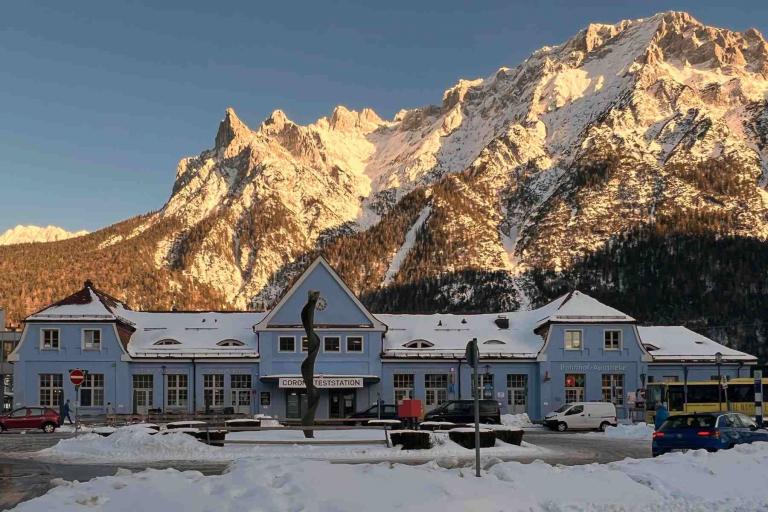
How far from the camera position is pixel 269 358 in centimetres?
6838

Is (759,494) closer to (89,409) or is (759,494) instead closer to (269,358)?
(269,358)

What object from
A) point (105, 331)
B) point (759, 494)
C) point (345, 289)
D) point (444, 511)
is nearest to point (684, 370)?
point (345, 289)

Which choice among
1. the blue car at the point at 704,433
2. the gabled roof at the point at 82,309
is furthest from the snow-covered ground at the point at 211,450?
the gabled roof at the point at 82,309

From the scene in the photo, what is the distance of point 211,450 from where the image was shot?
3428 cm

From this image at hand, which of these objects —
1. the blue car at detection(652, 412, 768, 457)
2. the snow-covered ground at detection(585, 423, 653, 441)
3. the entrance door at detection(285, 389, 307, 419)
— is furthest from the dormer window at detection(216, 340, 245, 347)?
the blue car at detection(652, 412, 768, 457)

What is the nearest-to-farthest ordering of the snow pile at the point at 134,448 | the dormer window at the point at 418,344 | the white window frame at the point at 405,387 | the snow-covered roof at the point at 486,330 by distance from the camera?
the snow pile at the point at 134,448
the white window frame at the point at 405,387
the snow-covered roof at the point at 486,330
the dormer window at the point at 418,344

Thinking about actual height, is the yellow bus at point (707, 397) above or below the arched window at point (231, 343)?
below

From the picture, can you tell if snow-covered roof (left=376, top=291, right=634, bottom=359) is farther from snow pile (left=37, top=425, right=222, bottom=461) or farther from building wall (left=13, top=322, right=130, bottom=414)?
snow pile (left=37, top=425, right=222, bottom=461)

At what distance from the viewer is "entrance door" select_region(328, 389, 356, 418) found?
68.0 metres

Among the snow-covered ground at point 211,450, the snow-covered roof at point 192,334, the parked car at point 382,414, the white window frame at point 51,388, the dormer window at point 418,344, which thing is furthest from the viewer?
the dormer window at point 418,344

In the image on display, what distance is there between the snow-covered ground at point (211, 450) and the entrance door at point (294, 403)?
29.5 meters

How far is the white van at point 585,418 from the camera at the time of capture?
56844 millimetres

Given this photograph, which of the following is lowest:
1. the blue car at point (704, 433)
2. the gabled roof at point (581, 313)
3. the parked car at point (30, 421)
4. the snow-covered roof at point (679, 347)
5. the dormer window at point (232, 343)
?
the parked car at point (30, 421)

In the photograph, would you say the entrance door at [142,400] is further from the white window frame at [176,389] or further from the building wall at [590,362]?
the building wall at [590,362]
